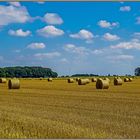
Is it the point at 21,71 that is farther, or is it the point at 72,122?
the point at 21,71

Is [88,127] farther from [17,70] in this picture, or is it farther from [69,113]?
[17,70]

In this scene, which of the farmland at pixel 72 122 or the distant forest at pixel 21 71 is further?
the distant forest at pixel 21 71

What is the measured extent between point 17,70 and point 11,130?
1274 inches

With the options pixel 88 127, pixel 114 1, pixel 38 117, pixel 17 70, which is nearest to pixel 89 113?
pixel 38 117

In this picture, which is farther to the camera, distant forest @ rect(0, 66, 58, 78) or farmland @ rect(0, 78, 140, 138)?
distant forest @ rect(0, 66, 58, 78)

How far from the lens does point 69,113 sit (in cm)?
1180

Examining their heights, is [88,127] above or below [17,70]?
below

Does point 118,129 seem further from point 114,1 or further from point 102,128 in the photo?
point 114,1

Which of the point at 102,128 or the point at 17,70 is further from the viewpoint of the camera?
the point at 17,70

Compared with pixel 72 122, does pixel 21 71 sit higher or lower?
higher

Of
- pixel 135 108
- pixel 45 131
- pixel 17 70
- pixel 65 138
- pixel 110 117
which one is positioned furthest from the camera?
pixel 17 70

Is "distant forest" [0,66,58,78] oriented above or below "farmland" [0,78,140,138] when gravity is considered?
above

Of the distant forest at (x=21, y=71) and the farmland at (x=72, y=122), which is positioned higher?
the distant forest at (x=21, y=71)

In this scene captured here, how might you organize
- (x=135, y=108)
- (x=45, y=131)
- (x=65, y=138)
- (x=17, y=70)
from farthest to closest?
(x=17, y=70)
(x=135, y=108)
(x=45, y=131)
(x=65, y=138)
